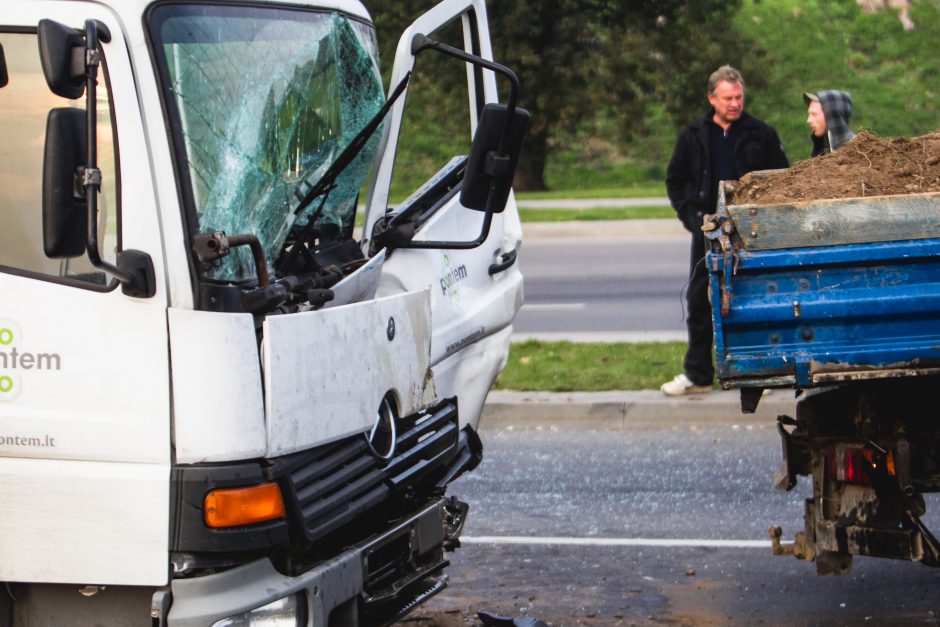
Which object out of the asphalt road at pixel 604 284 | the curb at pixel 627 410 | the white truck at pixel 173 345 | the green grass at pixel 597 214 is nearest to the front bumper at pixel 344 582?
the white truck at pixel 173 345

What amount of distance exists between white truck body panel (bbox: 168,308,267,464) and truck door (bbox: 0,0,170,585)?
42 millimetres

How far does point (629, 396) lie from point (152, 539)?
595 centimetres

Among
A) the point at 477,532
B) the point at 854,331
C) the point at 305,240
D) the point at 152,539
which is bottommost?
the point at 477,532

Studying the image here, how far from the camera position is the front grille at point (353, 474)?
12.8 ft

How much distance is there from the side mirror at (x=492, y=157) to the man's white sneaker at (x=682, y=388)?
4.81m

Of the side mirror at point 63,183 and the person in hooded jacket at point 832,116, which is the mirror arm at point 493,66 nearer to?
the side mirror at point 63,183

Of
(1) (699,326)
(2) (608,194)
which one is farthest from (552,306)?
(2) (608,194)

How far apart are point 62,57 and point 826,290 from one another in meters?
2.75

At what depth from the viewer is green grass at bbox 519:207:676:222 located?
68.8 feet

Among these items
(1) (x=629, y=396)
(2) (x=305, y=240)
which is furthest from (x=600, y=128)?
(2) (x=305, y=240)

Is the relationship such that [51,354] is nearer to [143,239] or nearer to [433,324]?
[143,239]

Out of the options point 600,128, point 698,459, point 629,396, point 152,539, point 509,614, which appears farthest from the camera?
point 600,128

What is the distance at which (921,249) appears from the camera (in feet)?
16.0

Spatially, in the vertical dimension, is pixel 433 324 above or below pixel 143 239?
below
